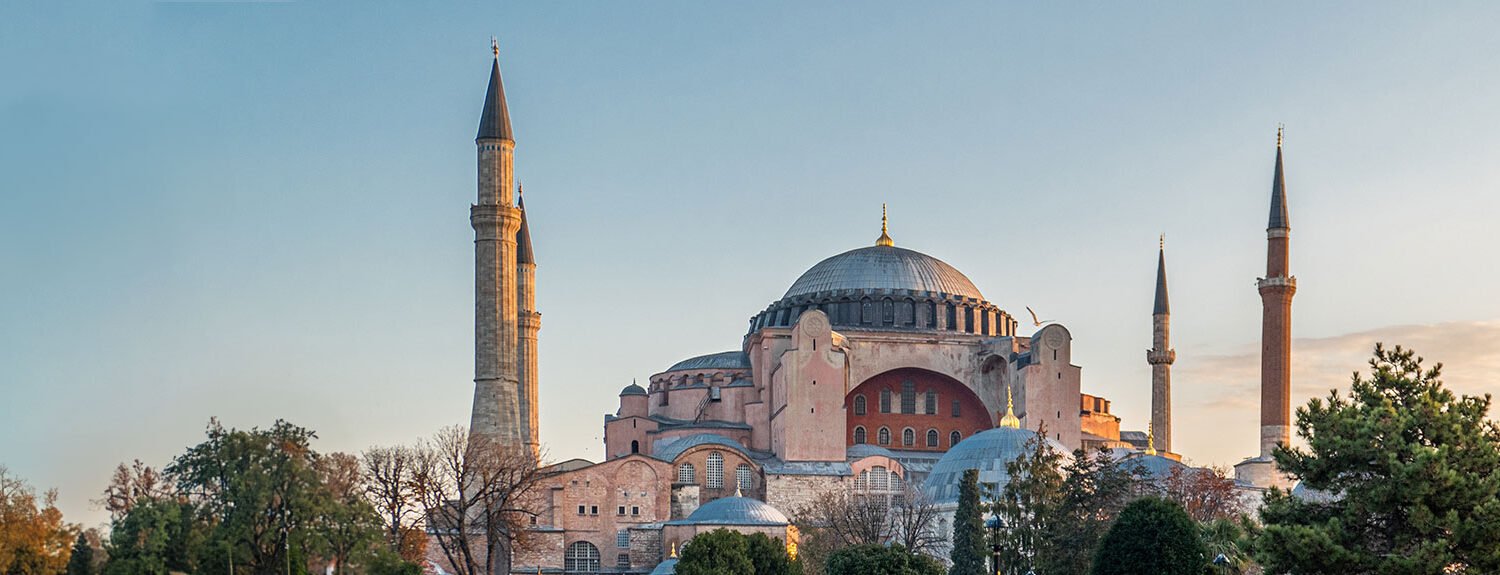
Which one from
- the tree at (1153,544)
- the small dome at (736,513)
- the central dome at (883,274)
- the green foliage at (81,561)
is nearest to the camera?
the tree at (1153,544)

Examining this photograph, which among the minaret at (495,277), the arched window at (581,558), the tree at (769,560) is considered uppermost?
the minaret at (495,277)

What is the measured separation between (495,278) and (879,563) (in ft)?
48.1

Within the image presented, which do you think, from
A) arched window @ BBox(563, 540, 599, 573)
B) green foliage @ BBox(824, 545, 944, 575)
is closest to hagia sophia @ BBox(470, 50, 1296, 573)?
arched window @ BBox(563, 540, 599, 573)

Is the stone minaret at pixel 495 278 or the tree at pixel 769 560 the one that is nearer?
the tree at pixel 769 560

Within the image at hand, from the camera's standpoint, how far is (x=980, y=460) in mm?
36156

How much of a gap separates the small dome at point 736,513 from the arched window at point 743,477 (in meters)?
3.02

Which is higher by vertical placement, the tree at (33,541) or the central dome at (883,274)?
the central dome at (883,274)

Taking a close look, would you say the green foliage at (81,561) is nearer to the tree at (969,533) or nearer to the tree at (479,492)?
the tree at (479,492)

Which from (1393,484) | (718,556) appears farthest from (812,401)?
(1393,484)

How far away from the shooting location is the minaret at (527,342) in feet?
141

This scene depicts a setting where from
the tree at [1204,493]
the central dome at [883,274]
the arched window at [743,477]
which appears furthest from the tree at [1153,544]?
the central dome at [883,274]

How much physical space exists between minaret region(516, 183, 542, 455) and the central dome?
6.63m

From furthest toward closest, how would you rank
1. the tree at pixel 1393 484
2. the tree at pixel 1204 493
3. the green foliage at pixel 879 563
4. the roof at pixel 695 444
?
the roof at pixel 695 444 → the tree at pixel 1204 493 → the green foliage at pixel 879 563 → the tree at pixel 1393 484

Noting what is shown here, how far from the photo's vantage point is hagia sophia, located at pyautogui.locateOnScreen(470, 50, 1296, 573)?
37406 mm
